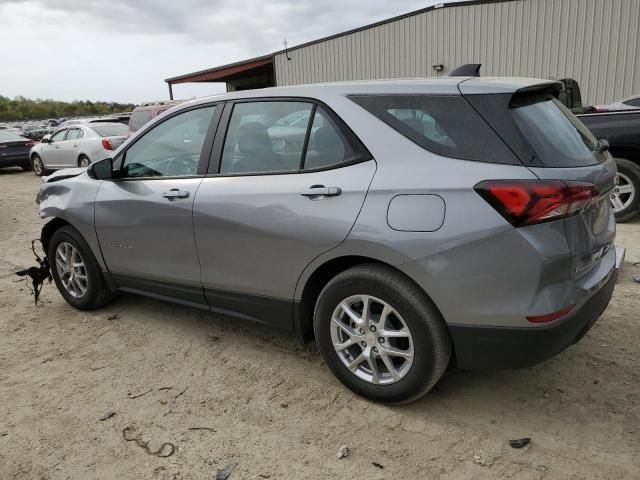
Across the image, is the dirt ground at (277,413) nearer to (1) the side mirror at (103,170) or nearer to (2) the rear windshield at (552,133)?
(1) the side mirror at (103,170)

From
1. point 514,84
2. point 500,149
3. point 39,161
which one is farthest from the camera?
point 39,161

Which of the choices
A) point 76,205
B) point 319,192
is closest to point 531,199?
point 319,192

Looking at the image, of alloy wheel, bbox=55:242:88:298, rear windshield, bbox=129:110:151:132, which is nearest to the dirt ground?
alloy wheel, bbox=55:242:88:298

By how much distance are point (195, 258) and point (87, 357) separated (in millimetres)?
1065

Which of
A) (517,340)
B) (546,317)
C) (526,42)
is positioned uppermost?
(526,42)

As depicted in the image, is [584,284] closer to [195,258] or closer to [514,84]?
[514,84]

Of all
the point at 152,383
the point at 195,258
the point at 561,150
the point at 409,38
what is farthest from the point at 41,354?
the point at 409,38

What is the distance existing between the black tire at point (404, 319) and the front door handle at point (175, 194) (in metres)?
1.18

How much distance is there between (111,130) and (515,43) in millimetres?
11525

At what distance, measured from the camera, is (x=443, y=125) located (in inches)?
103

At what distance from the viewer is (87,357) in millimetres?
3727

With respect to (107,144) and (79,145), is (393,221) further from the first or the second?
(79,145)

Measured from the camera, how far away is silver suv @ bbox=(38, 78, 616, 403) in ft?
7.93

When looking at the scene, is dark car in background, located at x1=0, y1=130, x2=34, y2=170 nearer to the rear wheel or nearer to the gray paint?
the gray paint
